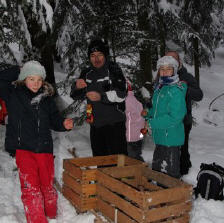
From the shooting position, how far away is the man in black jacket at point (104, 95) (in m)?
4.38

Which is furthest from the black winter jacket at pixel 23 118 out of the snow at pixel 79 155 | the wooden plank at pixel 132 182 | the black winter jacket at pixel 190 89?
the black winter jacket at pixel 190 89

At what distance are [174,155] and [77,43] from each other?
4238 millimetres

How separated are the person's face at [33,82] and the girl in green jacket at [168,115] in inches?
63.6

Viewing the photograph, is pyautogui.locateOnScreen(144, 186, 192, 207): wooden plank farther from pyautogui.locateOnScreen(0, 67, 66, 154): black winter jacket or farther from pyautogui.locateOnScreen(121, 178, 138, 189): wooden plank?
pyautogui.locateOnScreen(0, 67, 66, 154): black winter jacket

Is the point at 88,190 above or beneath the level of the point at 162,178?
beneath

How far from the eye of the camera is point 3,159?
6660mm

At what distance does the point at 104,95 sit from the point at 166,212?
175 centimetres

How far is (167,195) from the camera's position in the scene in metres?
3.44

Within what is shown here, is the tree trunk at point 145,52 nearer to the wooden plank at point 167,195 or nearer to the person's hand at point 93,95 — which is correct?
the person's hand at point 93,95

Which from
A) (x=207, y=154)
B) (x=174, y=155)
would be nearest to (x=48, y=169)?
(x=174, y=155)

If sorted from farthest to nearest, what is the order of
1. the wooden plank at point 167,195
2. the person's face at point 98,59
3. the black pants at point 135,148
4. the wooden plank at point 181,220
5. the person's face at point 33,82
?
the black pants at point 135,148, the person's face at point 98,59, the person's face at point 33,82, the wooden plank at point 181,220, the wooden plank at point 167,195

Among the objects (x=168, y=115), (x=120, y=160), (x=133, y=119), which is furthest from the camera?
(x=133, y=119)

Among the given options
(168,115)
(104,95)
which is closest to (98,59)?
(104,95)

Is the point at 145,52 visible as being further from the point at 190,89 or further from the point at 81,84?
the point at 81,84
